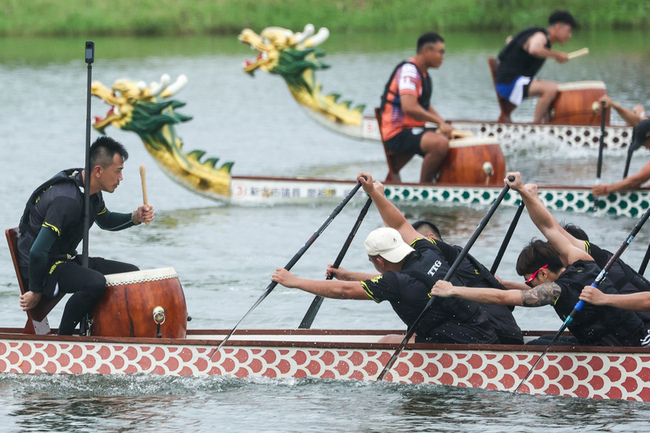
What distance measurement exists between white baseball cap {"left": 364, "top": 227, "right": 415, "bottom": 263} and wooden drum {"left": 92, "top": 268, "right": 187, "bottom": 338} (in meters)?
1.43

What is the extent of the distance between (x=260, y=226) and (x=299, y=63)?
4333 millimetres

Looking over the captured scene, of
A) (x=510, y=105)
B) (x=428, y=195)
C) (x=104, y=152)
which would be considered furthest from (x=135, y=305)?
(x=510, y=105)

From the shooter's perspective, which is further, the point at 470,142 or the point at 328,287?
the point at 470,142

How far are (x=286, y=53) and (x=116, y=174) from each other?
31.0ft

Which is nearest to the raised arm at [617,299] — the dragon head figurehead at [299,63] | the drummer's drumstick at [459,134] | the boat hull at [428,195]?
the boat hull at [428,195]

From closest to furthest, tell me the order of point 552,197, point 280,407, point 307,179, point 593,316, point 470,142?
point 593,316 < point 280,407 < point 552,197 < point 470,142 < point 307,179

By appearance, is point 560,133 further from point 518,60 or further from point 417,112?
point 417,112

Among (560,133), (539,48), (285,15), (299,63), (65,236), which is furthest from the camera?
(285,15)

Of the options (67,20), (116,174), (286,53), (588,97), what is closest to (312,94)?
(286,53)

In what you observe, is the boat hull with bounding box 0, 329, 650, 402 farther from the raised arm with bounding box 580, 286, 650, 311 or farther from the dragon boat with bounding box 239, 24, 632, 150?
the dragon boat with bounding box 239, 24, 632, 150

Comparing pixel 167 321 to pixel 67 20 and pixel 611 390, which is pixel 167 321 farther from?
pixel 67 20

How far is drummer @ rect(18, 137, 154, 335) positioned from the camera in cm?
771

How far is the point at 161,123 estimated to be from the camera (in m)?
13.7

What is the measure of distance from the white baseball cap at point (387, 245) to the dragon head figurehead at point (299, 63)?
9311mm
